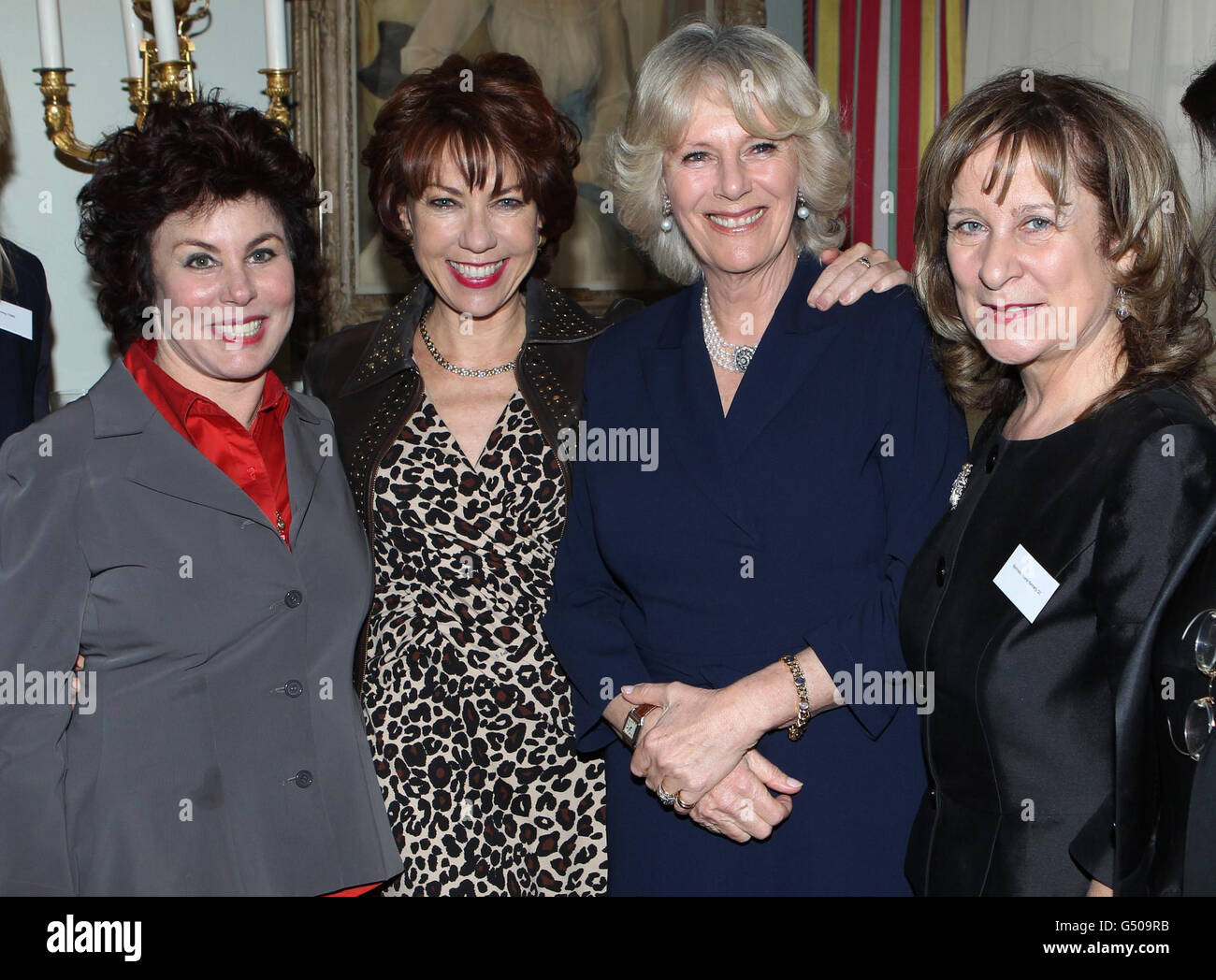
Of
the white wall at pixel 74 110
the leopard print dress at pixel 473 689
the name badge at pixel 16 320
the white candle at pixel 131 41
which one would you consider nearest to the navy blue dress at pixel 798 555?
the leopard print dress at pixel 473 689

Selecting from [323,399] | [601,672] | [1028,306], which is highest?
[1028,306]

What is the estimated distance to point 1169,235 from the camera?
1624 mm

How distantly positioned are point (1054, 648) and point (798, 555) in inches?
21.6

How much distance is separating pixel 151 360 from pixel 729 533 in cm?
111

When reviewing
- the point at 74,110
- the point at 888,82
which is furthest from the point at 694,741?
the point at 888,82

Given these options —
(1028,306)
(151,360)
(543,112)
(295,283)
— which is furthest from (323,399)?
(1028,306)

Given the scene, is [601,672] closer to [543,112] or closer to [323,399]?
[323,399]

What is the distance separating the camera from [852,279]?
7.06 feet

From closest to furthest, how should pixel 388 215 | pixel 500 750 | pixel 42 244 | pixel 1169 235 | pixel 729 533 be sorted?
1. pixel 1169 235
2. pixel 729 533
3. pixel 500 750
4. pixel 388 215
5. pixel 42 244

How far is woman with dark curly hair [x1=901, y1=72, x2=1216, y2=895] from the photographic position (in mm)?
1468

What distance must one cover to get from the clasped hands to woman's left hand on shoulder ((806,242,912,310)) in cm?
74
